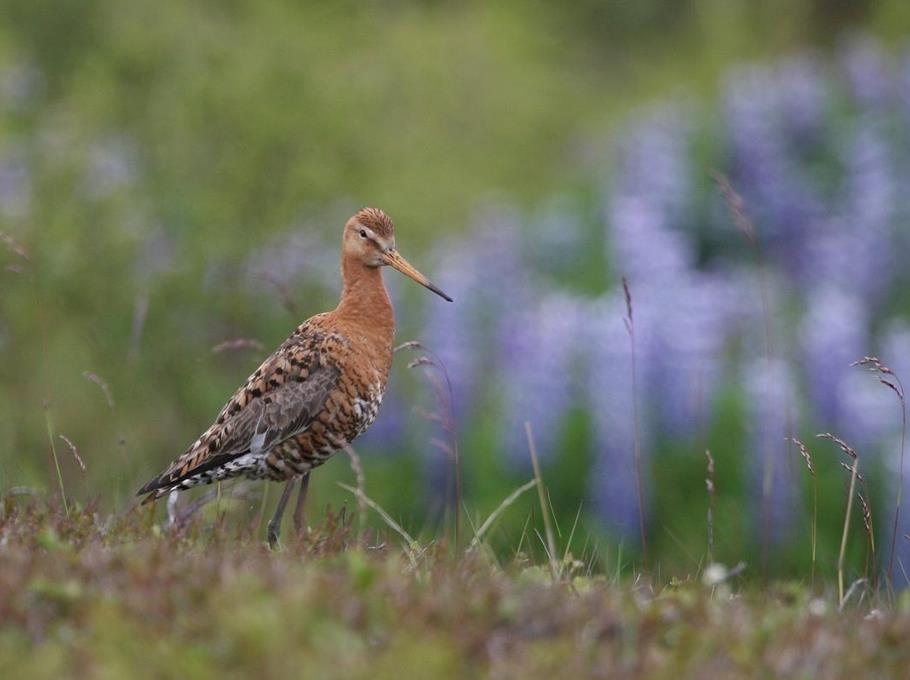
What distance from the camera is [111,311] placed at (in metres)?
9.58

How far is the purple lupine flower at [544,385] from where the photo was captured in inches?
330

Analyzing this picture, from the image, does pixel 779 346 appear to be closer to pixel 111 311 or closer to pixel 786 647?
pixel 111 311

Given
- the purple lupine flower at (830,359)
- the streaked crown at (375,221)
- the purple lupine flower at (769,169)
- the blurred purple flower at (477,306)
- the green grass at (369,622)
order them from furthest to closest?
the purple lupine flower at (769,169) < the blurred purple flower at (477,306) < the purple lupine flower at (830,359) < the streaked crown at (375,221) < the green grass at (369,622)

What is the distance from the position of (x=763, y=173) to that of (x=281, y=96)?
15.6 feet

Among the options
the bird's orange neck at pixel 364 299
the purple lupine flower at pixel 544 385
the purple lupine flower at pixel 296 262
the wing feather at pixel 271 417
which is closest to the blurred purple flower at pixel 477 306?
the purple lupine flower at pixel 544 385

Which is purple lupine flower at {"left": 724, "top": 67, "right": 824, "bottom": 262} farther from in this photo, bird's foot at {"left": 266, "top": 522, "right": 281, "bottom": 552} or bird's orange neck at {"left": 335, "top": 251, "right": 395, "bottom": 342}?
bird's foot at {"left": 266, "top": 522, "right": 281, "bottom": 552}

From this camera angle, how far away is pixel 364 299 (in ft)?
17.2

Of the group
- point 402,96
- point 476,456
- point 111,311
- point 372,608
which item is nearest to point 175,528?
point 372,608

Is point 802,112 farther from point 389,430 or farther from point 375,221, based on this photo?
point 375,221

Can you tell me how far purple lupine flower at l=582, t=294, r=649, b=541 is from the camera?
26.9 feet

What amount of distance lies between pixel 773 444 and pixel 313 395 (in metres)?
3.59

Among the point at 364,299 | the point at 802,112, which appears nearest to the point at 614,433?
the point at 364,299

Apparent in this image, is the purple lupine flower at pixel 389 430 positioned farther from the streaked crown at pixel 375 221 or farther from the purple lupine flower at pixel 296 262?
the streaked crown at pixel 375 221

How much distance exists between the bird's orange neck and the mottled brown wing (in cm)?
24
